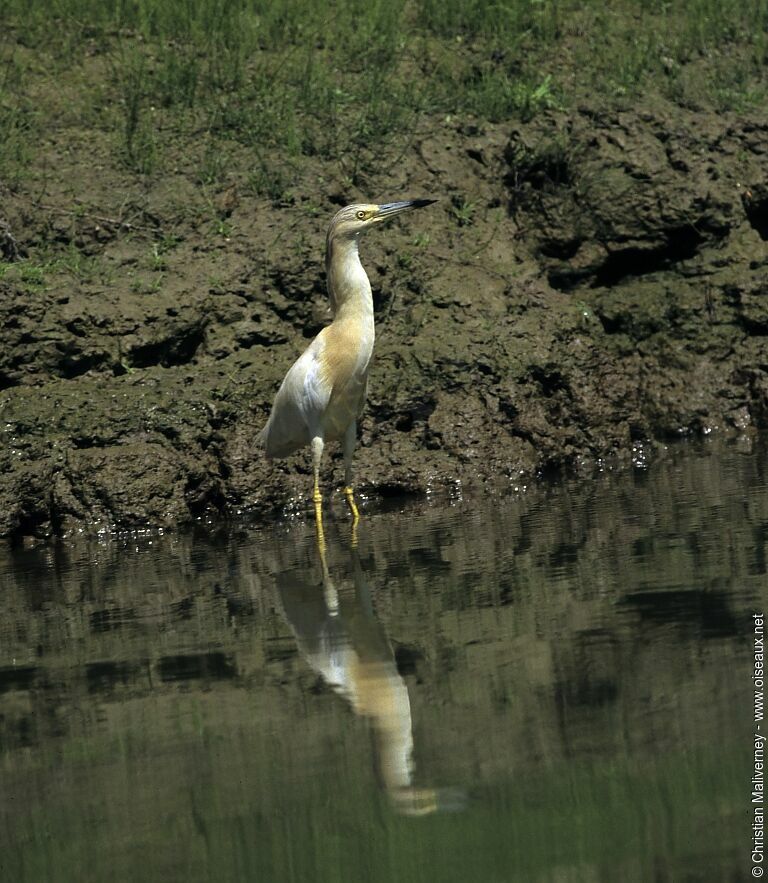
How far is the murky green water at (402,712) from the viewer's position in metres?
3.92

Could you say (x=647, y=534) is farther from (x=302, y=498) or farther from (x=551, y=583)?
(x=302, y=498)

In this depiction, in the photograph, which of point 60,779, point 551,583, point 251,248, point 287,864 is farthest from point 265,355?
point 287,864

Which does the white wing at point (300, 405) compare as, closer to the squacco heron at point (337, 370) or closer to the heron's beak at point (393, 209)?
the squacco heron at point (337, 370)

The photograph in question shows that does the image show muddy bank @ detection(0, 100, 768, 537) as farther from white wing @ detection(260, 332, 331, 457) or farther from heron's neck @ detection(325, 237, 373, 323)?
heron's neck @ detection(325, 237, 373, 323)

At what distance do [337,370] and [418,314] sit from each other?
7.29 ft

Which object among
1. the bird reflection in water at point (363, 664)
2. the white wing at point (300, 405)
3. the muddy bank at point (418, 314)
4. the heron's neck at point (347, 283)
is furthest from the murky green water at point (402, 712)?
the muddy bank at point (418, 314)

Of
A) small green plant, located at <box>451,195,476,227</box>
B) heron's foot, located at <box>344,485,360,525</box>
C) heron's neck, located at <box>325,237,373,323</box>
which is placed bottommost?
heron's foot, located at <box>344,485,360,525</box>

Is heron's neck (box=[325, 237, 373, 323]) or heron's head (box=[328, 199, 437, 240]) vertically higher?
heron's head (box=[328, 199, 437, 240])

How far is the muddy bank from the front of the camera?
1054 centimetres

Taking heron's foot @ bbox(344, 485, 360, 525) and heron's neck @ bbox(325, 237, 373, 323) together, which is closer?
heron's foot @ bbox(344, 485, 360, 525)

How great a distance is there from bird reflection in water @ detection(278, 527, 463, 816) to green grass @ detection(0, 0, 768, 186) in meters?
5.97

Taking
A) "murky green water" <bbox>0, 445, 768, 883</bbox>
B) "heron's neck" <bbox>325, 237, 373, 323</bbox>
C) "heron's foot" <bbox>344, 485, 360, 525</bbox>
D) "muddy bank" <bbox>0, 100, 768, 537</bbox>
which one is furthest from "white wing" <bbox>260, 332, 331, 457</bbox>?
"murky green water" <bbox>0, 445, 768, 883</bbox>

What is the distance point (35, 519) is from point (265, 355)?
2.25 m

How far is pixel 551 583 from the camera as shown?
269 inches
